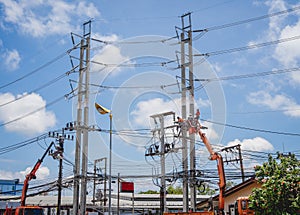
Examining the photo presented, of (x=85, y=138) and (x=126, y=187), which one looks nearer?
(x=85, y=138)

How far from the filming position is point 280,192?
19.4 m

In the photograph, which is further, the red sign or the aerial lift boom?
the red sign

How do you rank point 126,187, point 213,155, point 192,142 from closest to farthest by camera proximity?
point 213,155 < point 192,142 < point 126,187

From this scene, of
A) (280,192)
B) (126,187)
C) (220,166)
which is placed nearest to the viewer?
(280,192)

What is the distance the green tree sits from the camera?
19406mm

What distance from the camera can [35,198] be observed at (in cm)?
6988

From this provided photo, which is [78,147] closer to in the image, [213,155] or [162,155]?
[162,155]

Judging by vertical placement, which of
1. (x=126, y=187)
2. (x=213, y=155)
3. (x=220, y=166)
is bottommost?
(x=126, y=187)

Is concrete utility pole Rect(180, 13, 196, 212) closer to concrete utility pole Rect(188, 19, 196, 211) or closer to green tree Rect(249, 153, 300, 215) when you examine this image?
concrete utility pole Rect(188, 19, 196, 211)

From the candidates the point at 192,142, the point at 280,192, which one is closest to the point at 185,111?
the point at 192,142

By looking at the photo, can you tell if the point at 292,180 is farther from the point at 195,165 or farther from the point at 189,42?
the point at 189,42

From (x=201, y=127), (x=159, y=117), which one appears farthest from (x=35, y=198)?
(x=201, y=127)

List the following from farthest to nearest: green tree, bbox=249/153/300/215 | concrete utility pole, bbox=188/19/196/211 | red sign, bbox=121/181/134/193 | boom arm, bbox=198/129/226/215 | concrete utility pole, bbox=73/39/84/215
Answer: red sign, bbox=121/181/134/193 → concrete utility pole, bbox=73/39/84/215 → concrete utility pole, bbox=188/19/196/211 → boom arm, bbox=198/129/226/215 → green tree, bbox=249/153/300/215

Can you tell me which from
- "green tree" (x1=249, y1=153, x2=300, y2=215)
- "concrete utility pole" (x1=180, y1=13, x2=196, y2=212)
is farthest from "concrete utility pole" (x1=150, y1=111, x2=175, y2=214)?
"green tree" (x1=249, y1=153, x2=300, y2=215)
